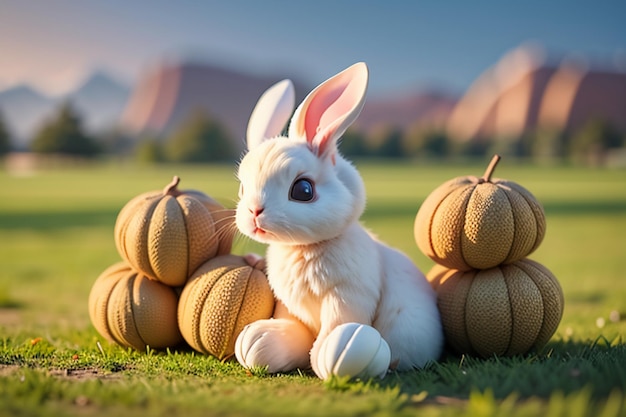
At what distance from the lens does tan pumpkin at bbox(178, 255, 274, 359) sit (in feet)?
10.1

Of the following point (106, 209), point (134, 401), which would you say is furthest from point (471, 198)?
point (106, 209)

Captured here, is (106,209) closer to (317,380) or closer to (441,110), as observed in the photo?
(317,380)

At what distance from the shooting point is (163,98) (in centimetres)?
9025

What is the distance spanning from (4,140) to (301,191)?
54542 mm

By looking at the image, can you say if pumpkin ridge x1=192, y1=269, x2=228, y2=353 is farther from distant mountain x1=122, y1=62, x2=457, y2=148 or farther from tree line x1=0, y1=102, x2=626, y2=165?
distant mountain x1=122, y1=62, x2=457, y2=148

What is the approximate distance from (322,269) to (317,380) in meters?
0.50

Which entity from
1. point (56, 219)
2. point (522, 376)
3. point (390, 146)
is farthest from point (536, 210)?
point (390, 146)

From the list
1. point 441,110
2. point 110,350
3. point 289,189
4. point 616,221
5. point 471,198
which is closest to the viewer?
point 289,189

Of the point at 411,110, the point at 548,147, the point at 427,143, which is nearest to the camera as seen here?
the point at 548,147

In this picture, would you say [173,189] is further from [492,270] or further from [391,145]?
[391,145]

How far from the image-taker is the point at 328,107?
2.91 metres

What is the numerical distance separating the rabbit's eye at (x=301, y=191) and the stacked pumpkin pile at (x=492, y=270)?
863mm

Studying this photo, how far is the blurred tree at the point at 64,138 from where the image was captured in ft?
171

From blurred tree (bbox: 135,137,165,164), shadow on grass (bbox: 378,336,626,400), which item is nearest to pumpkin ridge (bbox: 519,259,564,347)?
shadow on grass (bbox: 378,336,626,400)
